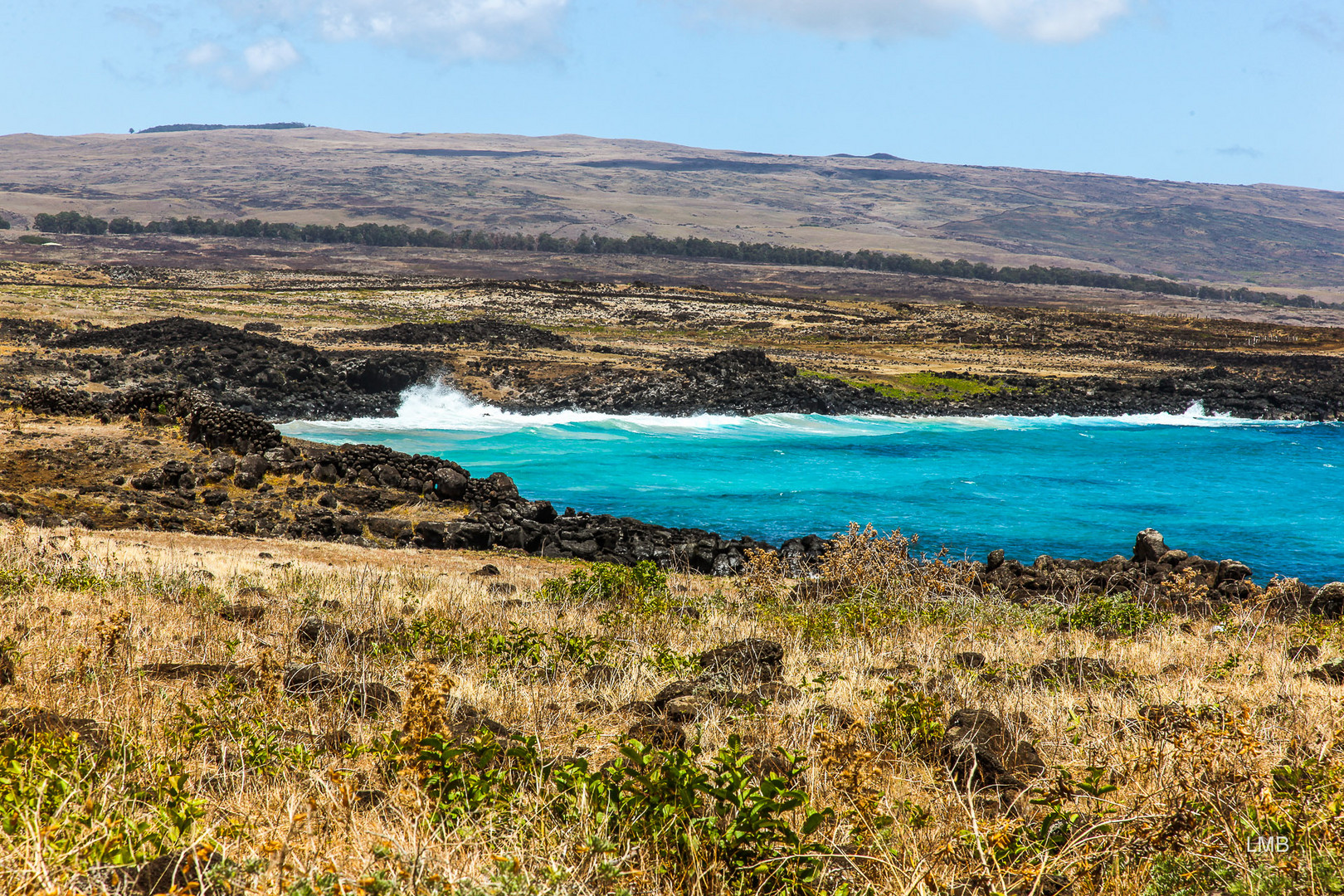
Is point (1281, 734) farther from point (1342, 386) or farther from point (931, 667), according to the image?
point (1342, 386)

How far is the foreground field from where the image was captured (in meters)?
2.88

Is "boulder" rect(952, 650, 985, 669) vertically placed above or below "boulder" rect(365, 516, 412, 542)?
above

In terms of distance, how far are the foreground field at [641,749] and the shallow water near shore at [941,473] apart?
13860mm

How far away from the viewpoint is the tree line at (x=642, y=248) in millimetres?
115938

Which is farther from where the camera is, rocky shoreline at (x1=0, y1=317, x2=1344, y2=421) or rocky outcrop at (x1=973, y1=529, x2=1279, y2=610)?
rocky shoreline at (x1=0, y1=317, x2=1344, y2=421)

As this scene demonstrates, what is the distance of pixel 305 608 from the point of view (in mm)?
7594

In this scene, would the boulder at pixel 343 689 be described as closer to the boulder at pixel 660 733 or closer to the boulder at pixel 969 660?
the boulder at pixel 660 733

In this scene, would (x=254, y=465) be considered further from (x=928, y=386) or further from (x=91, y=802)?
(x=928, y=386)

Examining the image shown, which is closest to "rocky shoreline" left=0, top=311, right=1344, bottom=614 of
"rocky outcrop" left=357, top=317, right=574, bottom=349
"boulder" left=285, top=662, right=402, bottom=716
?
"rocky outcrop" left=357, top=317, right=574, bottom=349

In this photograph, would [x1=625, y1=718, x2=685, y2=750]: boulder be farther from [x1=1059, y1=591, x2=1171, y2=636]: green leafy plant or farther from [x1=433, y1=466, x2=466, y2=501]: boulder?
[x1=433, y1=466, x2=466, y2=501]: boulder

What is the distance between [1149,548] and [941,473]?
45.5 feet

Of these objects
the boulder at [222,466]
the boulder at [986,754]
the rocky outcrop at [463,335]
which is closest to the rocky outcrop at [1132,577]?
the boulder at [986,754]

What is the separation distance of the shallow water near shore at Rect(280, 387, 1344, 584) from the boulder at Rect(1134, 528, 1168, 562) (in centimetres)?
458

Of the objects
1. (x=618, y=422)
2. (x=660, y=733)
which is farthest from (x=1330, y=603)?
(x=618, y=422)
